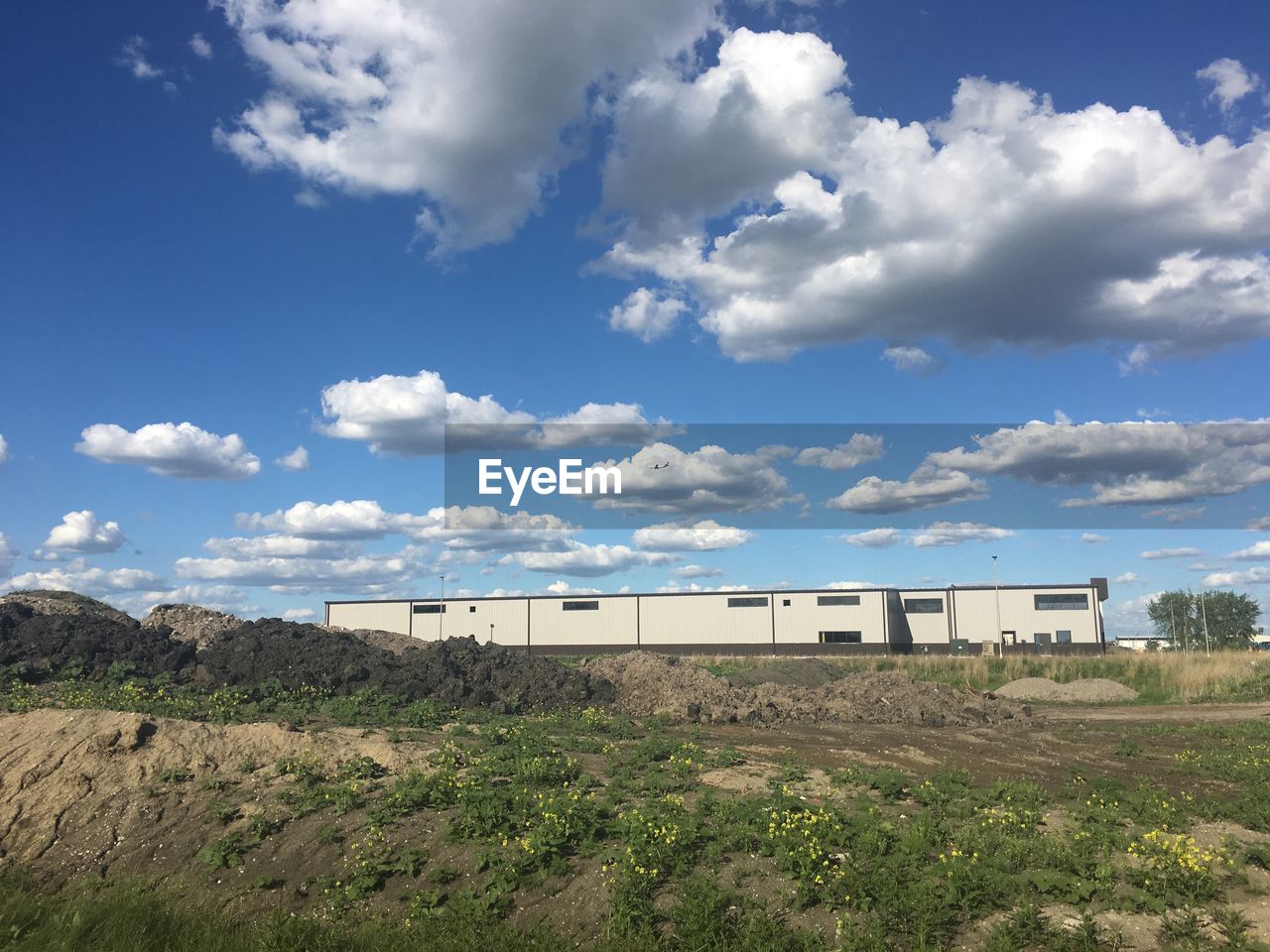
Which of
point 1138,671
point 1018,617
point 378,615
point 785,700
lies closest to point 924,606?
point 1018,617

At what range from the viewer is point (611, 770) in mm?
13000

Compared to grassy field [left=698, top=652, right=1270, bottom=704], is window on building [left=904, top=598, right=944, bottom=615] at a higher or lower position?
higher

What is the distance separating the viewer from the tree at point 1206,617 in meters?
96.6

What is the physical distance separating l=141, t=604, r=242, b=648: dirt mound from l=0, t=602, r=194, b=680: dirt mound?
334cm

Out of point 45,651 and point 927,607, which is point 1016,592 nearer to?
point 927,607

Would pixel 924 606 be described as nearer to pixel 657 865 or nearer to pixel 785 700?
pixel 785 700

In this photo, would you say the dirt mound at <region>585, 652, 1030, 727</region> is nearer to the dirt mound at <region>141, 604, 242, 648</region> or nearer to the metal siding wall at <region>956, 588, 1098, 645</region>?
the dirt mound at <region>141, 604, 242, 648</region>

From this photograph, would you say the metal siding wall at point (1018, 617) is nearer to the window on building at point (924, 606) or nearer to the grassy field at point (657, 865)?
the window on building at point (924, 606)

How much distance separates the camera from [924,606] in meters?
64.8

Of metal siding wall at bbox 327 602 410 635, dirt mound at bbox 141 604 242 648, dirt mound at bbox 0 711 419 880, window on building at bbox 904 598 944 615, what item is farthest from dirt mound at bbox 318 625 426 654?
window on building at bbox 904 598 944 615

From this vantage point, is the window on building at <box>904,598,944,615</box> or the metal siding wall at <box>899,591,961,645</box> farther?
the window on building at <box>904,598,944,615</box>

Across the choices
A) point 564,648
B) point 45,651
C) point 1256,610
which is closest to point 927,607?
point 564,648

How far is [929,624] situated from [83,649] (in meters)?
55.1

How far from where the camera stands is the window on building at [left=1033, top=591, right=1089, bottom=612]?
6088 cm
